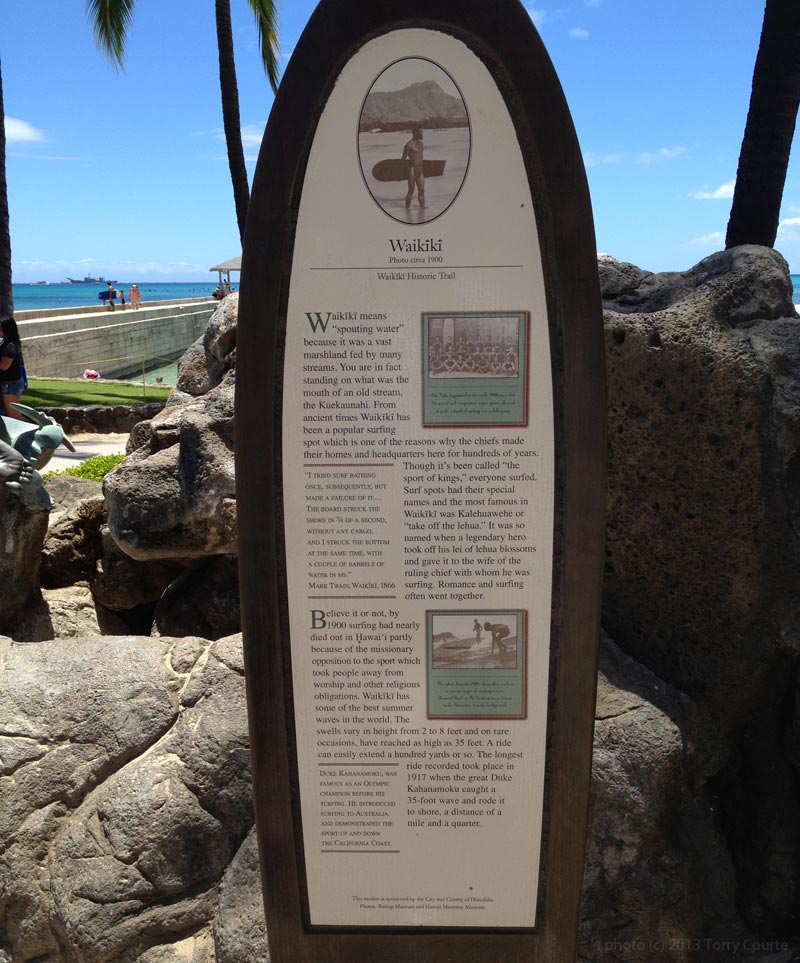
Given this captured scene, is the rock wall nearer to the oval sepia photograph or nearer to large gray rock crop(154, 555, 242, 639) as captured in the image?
large gray rock crop(154, 555, 242, 639)

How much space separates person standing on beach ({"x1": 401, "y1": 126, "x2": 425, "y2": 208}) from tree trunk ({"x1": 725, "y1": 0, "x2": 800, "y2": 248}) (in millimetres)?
3147

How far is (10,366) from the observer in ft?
22.1

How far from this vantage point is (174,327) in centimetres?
3306

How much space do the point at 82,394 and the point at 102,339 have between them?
11.1m

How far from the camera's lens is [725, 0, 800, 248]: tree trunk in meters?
3.97

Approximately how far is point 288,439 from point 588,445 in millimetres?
740

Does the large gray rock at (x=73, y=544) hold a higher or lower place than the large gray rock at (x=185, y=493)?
lower

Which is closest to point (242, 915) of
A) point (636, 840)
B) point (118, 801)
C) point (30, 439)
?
point (118, 801)

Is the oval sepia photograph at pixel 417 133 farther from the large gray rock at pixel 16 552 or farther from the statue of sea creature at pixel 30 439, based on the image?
the statue of sea creature at pixel 30 439

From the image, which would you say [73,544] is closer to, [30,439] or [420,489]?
[30,439]

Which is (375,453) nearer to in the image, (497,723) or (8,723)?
(497,723)

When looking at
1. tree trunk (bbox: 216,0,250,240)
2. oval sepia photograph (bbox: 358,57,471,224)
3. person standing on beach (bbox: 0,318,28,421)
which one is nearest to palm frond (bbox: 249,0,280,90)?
tree trunk (bbox: 216,0,250,240)

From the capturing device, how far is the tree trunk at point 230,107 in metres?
10.0

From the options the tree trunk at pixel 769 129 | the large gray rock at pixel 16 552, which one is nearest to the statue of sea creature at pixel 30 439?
the large gray rock at pixel 16 552
